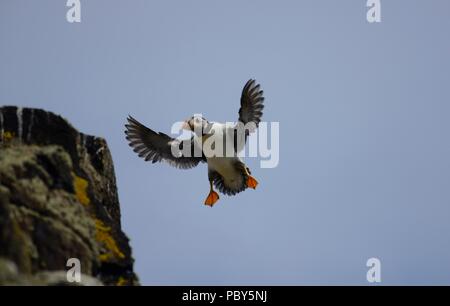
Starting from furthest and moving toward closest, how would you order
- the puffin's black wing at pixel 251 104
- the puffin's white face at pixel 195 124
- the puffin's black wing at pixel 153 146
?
1. the puffin's black wing at pixel 153 146
2. the puffin's black wing at pixel 251 104
3. the puffin's white face at pixel 195 124

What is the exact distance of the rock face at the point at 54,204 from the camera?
611cm

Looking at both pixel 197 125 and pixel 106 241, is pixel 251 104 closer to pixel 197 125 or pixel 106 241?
pixel 197 125

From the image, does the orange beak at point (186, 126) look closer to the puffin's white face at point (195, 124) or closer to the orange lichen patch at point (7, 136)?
the puffin's white face at point (195, 124)

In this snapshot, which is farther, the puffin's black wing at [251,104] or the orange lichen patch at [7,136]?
the puffin's black wing at [251,104]

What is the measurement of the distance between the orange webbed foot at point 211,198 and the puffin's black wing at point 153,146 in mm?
603

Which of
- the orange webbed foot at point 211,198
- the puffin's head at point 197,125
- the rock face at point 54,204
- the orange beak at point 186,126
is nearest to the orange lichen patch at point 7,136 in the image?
the rock face at point 54,204

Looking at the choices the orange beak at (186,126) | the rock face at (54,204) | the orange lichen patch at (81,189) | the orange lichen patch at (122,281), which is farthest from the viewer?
the orange beak at (186,126)

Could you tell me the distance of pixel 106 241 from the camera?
7.15 meters

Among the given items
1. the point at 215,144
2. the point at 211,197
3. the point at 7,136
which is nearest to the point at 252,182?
the point at 211,197

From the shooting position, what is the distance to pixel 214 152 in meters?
11.1

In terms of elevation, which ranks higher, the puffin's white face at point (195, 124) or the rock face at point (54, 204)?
the puffin's white face at point (195, 124)
